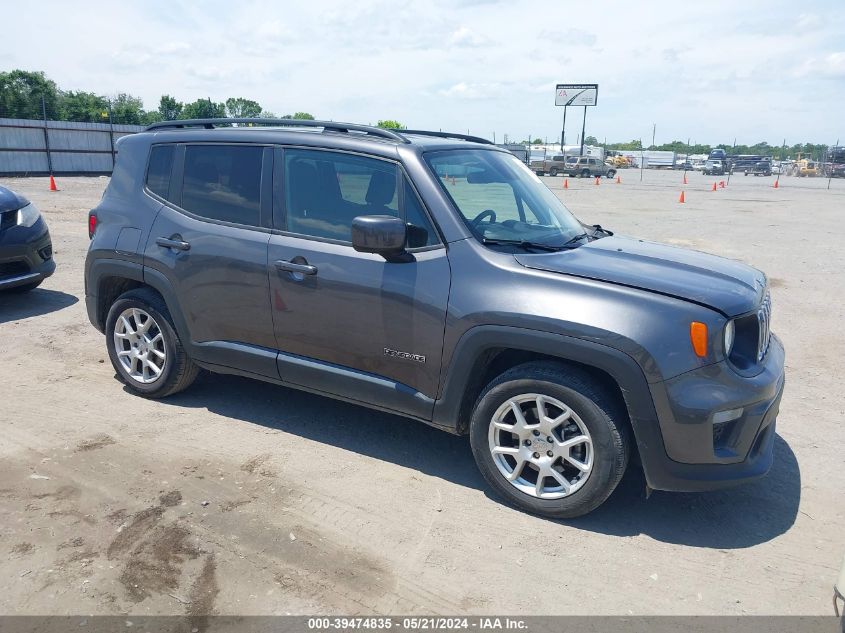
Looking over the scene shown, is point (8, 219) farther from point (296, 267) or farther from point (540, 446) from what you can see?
point (540, 446)

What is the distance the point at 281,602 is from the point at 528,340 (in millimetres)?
1670

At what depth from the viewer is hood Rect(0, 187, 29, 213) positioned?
7032mm

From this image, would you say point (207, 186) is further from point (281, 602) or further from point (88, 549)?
point (281, 602)

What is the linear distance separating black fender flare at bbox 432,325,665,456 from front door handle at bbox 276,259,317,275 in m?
1.03

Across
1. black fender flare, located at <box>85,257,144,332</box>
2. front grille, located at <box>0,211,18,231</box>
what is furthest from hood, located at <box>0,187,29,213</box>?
black fender flare, located at <box>85,257,144,332</box>

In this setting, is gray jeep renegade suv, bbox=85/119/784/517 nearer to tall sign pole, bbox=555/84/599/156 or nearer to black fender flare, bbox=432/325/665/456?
black fender flare, bbox=432/325/665/456

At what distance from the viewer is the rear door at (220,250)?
4.24 m

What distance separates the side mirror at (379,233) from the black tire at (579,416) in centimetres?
92

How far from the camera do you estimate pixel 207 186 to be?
4.52m

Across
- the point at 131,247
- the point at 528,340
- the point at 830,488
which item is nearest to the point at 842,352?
the point at 830,488

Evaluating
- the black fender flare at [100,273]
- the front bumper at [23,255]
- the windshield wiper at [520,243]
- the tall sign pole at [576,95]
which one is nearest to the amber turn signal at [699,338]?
the windshield wiper at [520,243]

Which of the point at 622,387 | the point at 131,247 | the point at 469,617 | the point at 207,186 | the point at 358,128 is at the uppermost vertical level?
the point at 358,128

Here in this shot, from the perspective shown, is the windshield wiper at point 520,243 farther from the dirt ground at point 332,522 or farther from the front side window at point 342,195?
the dirt ground at point 332,522

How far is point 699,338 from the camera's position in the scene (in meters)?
3.13
